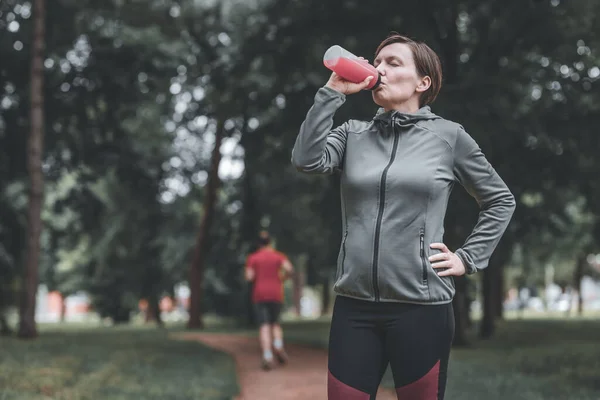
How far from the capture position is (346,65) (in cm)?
275

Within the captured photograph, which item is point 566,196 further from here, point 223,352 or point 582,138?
point 223,352

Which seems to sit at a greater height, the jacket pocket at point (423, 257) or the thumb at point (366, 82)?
the thumb at point (366, 82)

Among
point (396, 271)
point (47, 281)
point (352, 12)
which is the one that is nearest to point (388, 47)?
point (396, 271)

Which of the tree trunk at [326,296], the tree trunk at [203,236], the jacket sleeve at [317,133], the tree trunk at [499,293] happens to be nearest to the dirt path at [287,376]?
the jacket sleeve at [317,133]

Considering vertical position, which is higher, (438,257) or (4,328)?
(438,257)

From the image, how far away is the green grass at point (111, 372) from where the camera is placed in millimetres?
8383

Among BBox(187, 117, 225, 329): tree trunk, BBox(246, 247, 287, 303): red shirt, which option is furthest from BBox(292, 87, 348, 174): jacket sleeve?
BBox(187, 117, 225, 329): tree trunk

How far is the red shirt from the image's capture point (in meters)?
11.4

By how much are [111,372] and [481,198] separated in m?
7.98

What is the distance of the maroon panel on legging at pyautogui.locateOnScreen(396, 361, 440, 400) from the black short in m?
8.60

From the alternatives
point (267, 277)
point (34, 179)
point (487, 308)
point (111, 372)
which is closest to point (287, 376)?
point (267, 277)

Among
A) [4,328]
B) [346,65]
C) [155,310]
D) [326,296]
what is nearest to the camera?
[346,65]

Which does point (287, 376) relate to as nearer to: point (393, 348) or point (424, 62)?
point (393, 348)

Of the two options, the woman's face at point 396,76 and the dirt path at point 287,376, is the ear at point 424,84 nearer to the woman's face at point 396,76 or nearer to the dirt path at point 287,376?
the woman's face at point 396,76
